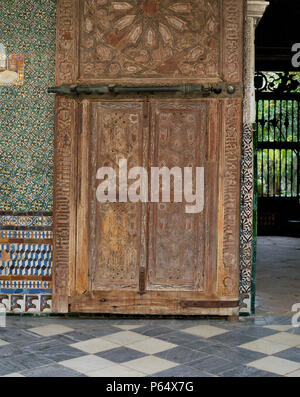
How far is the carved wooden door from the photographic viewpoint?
412cm

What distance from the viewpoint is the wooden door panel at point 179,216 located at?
416 centimetres

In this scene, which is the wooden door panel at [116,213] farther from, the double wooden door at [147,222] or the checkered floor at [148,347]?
the checkered floor at [148,347]

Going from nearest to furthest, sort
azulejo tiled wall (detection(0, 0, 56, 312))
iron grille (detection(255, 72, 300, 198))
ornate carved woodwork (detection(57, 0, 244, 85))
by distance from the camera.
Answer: ornate carved woodwork (detection(57, 0, 244, 85)) → azulejo tiled wall (detection(0, 0, 56, 312)) → iron grille (detection(255, 72, 300, 198))

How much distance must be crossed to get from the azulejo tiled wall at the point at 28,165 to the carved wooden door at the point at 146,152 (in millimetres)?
105

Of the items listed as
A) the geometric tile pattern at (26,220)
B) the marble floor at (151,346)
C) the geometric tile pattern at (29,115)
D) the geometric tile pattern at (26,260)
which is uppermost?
the geometric tile pattern at (29,115)

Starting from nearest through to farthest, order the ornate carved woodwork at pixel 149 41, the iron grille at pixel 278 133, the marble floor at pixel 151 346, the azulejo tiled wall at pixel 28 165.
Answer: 1. the marble floor at pixel 151 346
2. the ornate carved woodwork at pixel 149 41
3. the azulejo tiled wall at pixel 28 165
4. the iron grille at pixel 278 133

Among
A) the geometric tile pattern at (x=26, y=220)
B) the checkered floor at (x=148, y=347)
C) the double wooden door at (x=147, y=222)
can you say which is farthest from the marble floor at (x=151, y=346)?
the geometric tile pattern at (x=26, y=220)

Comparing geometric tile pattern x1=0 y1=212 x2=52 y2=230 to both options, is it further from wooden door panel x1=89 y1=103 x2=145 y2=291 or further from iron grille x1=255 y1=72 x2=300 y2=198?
iron grille x1=255 y1=72 x2=300 y2=198

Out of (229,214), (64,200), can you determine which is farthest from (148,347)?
(64,200)

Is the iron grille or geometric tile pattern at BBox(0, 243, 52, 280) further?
the iron grille

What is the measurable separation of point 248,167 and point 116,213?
44.5 inches

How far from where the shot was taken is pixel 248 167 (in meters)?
4.20

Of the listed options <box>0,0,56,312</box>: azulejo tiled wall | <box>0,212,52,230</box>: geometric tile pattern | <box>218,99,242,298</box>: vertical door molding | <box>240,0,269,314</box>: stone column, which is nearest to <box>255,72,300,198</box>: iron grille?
<box>240,0,269,314</box>: stone column

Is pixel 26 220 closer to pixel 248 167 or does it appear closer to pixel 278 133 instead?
pixel 248 167
